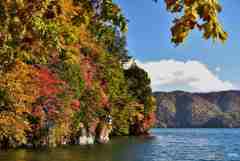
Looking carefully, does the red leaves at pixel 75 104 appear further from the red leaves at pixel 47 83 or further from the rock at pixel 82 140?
the rock at pixel 82 140

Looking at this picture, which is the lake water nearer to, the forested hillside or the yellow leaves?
the forested hillside

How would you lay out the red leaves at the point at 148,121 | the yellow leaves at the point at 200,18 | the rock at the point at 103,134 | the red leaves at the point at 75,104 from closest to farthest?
the yellow leaves at the point at 200,18 < the red leaves at the point at 75,104 < the rock at the point at 103,134 < the red leaves at the point at 148,121

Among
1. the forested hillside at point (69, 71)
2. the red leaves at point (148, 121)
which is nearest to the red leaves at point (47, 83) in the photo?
the forested hillside at point (69, 71)

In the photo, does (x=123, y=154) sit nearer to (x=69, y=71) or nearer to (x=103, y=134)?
(x=69, y=71)

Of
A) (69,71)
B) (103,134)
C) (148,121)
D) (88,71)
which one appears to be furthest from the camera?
(148,121)

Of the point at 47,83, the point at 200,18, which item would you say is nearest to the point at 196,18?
the point at 200,18

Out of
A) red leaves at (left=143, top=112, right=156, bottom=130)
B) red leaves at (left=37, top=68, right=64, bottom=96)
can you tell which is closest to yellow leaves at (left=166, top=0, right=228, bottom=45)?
red leaves at (left=37, top=68, right=64, bottom=96)

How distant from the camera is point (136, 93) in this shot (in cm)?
9644

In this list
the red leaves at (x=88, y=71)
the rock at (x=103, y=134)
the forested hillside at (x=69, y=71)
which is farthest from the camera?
the rock at (x=103, y=134)

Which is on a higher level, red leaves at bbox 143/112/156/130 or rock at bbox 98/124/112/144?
red leaves at bbox 143/112/156/130

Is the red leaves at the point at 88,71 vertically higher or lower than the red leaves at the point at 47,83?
higher

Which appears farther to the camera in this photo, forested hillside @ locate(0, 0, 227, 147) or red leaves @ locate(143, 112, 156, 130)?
red leaves @ locate(143, 112, 156, 130)

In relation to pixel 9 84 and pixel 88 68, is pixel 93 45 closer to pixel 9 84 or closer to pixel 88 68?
pixel 88 68

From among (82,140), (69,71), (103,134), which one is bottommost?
(82,140)
